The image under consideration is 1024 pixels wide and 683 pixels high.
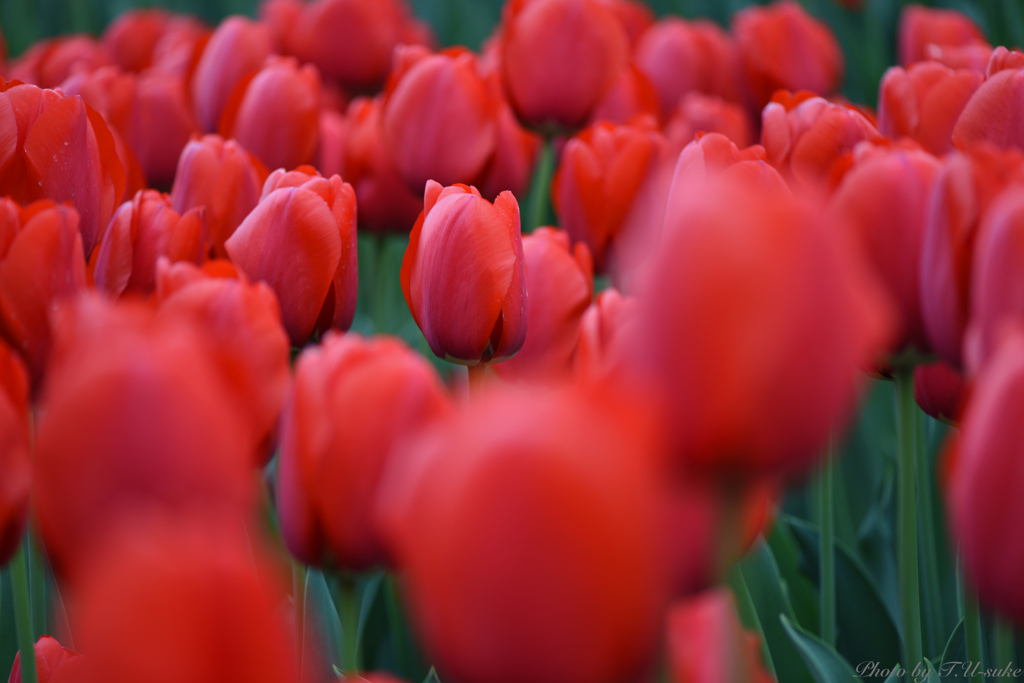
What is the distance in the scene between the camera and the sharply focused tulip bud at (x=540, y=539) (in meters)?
0.20

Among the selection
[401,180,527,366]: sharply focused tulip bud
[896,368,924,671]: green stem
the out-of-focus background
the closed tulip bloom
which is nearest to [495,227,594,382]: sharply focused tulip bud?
[401,180,527,366]: sharply focused tulip bud

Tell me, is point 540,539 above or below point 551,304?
above

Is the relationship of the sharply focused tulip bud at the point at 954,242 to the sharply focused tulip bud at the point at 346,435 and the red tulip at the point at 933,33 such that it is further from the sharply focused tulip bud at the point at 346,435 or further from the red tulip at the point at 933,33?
A: the red tulip at the point at 933,33

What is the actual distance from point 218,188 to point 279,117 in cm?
23

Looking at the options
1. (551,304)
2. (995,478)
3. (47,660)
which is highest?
(995,478)

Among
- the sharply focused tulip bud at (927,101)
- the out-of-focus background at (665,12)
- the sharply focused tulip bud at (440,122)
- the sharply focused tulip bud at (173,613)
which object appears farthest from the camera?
the out-of-focus background at (665,12)

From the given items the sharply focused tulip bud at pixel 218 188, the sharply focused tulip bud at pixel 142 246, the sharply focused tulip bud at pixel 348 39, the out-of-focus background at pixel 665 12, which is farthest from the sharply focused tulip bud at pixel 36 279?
the out-of-focus background at pixel 665 12

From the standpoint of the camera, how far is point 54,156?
60cm

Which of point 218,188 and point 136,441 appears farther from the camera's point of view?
point 218,188

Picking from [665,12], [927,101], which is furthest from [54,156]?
[665,12]

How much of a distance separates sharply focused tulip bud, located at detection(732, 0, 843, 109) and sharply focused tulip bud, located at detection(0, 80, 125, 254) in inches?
34.7

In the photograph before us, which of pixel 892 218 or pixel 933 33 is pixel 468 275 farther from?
pixel 933 33

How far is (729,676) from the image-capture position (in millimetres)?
242

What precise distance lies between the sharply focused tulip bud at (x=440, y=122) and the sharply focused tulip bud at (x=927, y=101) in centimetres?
35
